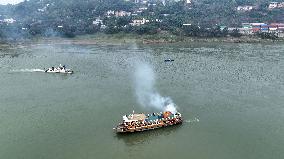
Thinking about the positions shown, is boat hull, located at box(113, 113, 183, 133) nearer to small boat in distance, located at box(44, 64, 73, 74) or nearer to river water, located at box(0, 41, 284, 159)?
river water, located at box(0, 41, 284, 159)

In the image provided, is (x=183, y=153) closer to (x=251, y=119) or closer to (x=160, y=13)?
(x=251, y=119)

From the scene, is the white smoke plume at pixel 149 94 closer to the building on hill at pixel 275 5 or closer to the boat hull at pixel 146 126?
the boat hull at pixel 146 126

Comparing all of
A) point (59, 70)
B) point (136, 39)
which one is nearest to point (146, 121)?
point (59, 70)

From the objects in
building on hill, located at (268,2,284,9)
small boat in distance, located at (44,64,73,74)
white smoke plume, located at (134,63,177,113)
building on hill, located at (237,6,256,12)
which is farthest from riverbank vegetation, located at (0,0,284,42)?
white smoke plume, located at (134,63,177,113)

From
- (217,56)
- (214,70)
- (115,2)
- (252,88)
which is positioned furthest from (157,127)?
(115,2)

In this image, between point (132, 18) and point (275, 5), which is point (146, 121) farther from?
point (275, 5)
